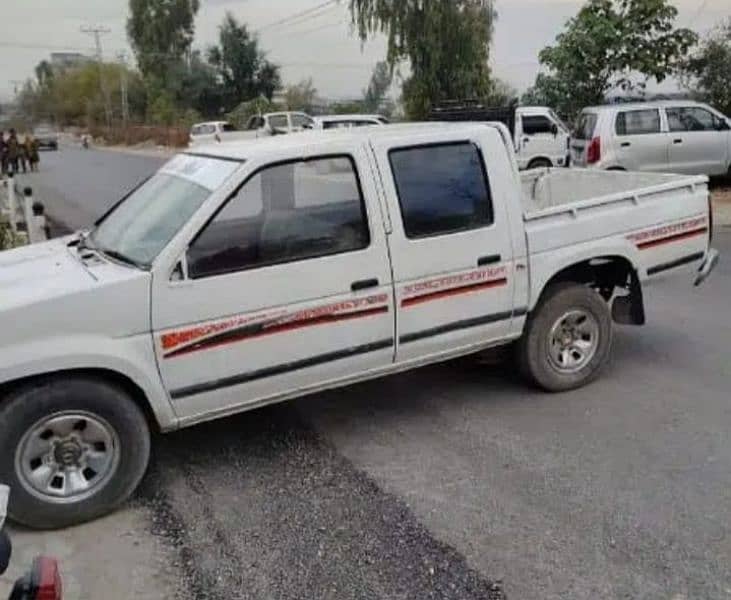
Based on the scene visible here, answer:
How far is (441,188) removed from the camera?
175 inches

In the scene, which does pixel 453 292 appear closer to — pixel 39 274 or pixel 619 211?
pixel 619 211

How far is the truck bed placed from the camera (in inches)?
188

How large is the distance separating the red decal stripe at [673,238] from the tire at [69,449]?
341 cm

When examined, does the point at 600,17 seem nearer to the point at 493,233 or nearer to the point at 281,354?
the point at 493,233

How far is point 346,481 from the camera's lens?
3977 mm

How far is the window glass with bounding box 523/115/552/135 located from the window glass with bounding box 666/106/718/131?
3.86 meters

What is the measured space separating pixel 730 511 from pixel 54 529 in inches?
123

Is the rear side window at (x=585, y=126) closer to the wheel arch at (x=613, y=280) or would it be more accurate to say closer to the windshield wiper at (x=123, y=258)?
the wheel arch at (x=613, y=280)

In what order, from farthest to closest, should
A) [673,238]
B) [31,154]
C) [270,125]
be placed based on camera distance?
[31,154], [270,125], [673,238]

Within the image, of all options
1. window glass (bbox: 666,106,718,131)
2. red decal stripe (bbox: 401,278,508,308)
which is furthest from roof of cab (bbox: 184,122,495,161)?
window glass (bbox: 666,106,718,131)

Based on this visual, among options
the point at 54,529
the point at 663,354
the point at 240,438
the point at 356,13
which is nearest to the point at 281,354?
the point at 240,438

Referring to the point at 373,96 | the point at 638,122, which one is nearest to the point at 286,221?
the point at 638,122

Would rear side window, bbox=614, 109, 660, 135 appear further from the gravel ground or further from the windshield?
the gravel ground

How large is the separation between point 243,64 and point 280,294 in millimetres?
54720
